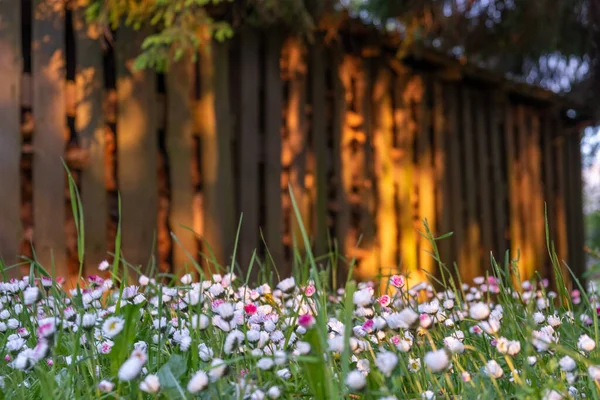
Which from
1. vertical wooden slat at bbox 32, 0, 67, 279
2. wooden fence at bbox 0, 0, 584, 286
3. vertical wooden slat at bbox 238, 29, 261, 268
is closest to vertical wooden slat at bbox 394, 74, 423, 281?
wooden fence at bbox 0, 0, 584, 286

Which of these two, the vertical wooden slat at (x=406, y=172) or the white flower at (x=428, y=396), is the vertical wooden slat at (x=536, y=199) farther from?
the white flower at (x=428, y=396)

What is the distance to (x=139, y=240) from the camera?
149 inches

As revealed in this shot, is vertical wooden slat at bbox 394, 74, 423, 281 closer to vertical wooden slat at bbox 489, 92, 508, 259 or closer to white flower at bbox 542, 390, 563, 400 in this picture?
vertical wooden slat at bbox 489, 92, 508, 259

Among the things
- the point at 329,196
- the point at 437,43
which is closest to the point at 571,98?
the point at 437,43

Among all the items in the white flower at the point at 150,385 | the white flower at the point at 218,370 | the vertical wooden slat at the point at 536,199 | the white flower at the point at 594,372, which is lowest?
the vertical wooden slat at the point at 536,199

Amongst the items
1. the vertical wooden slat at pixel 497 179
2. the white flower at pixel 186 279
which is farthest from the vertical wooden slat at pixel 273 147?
the vertical wooden slat at pixel 497 179

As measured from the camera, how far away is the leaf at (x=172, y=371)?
1153mm

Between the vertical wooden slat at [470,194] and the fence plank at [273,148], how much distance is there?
2.20 meters

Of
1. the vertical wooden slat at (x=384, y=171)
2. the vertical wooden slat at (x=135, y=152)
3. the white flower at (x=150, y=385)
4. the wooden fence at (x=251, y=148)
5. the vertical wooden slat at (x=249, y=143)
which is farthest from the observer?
the vertical wooden slat at (x=384, y=171)

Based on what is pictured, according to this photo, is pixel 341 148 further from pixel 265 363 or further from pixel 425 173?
pixel 265 363

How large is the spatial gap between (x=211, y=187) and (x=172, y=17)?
3.44 feet

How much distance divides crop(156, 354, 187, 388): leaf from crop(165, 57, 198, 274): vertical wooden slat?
8.84ft

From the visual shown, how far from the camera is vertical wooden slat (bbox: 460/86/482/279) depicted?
5895 mm

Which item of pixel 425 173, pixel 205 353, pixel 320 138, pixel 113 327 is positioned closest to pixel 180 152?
pixel 320 138
